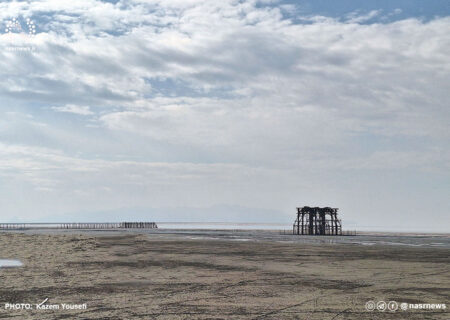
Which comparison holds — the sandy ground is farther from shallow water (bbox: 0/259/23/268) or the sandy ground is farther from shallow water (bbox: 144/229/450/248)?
shallow water (bbox: 144/229/450/248)

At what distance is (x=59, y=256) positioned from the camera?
23.9 meters

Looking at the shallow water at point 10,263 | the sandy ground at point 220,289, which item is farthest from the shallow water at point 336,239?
the shallow water at point 10,263

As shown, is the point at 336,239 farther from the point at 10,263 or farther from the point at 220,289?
the point at 220,289

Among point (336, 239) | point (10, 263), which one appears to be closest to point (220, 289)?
point (10, 263)

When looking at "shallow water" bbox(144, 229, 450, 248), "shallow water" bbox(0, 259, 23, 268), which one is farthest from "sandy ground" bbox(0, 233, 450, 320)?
"shallow water" bbox(144, 229, 450, 248)

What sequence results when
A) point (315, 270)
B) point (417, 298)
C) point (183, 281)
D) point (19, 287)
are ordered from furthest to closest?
point (315, 270)
point (183, 281)
point (19, 287)
point (417, 298)

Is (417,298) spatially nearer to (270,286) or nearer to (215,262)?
(270,286)

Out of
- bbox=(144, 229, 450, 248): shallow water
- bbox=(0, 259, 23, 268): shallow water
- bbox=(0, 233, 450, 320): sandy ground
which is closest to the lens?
bbox=(0, 233, 450, 320): sandy ground

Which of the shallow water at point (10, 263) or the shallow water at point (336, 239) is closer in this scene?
the shallow water at point (10, 263)

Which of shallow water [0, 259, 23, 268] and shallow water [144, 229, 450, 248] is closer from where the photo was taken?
shallow water [0, 259, 23, 268]

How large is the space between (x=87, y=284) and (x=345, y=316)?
28.2 feet

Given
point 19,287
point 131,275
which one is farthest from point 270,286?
point 19,287

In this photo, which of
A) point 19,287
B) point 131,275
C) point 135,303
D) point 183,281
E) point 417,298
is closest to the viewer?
point 135,303

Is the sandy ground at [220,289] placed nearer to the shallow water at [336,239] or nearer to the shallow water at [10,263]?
the shallow water at [10,263]
